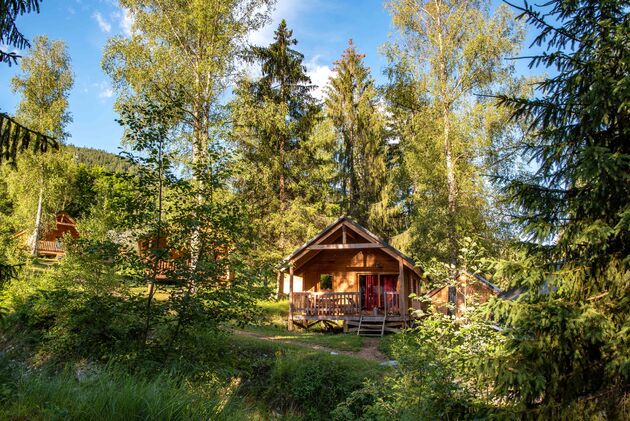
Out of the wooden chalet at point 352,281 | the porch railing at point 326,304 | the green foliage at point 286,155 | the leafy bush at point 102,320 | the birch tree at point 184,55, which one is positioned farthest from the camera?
the green foliage at point 286,155

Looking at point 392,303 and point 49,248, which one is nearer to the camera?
point 392,303

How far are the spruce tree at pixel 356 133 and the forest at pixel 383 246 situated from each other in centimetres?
919

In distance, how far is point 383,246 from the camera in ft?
51.4

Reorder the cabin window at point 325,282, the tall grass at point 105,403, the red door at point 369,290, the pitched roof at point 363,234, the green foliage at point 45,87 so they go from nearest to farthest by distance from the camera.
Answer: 1. the tall grass at point 105,403
2. the pitched roof at point 363,234
3. the red door at point 369,290
4. the cabin window at point 325,282
5. the green foliage at point 45,87

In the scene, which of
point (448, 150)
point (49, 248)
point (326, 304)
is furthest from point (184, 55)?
point (49, 248)

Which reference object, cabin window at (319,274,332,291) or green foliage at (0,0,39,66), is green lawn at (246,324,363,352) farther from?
green foliage at (0,0,39,66)

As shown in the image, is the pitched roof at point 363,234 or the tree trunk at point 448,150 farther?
the pitched roof at point 363,234

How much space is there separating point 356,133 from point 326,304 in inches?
500

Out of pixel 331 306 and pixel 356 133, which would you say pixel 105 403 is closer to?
pixel 331 306

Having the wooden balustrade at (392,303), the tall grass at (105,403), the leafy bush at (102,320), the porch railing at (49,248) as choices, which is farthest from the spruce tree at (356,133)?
the porch railing at (49,248)

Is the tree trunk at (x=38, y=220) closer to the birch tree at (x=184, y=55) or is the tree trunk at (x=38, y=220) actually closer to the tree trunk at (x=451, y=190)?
the birch tree at (x=184, y=55)

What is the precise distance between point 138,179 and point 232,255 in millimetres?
1802

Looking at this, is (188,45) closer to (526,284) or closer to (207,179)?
(207,179)

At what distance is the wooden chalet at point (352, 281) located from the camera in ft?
52.8
